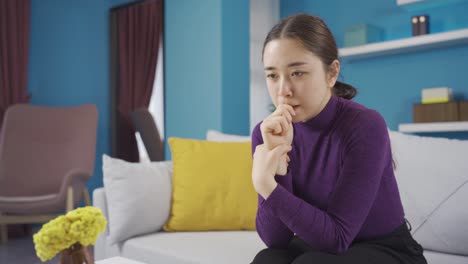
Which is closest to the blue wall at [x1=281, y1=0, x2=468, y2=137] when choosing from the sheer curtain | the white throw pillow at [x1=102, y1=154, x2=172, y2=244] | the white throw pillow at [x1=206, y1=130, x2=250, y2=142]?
the sheer curtain

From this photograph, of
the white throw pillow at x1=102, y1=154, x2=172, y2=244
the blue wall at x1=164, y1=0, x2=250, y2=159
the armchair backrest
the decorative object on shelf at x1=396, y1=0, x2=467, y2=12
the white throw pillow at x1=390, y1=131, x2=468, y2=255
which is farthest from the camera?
the blue wall at x1=164, y1=0, x2=250, y2=159

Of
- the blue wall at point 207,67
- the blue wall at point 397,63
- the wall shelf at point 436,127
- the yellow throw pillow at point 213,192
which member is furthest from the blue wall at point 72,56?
the wall shelf at point 436,127

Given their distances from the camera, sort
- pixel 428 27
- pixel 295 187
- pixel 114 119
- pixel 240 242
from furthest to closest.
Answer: pixel 114 119 < pixel 428 27 < pixel 240 242 < pixel 295 187

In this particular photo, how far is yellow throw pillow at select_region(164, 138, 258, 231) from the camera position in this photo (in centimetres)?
191

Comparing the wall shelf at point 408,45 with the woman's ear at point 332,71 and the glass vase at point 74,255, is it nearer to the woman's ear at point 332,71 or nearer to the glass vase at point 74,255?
the woman's ear at point 332,71

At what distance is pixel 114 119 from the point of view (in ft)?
16.0

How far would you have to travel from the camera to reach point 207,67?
3805mm

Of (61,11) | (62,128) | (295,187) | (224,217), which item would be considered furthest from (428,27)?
(61,11)

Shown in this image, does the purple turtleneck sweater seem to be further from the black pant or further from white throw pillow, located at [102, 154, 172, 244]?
white throw pillow, located at [102, 154, 172, 244]

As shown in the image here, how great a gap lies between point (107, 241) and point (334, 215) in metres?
1.27

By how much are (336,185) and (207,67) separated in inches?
115

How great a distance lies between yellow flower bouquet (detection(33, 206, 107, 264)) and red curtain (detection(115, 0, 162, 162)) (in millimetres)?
3980

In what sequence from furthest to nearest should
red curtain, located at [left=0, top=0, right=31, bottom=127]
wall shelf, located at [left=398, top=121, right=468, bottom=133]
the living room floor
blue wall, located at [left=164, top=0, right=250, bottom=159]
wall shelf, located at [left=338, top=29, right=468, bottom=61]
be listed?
red curtain, located at [left=0, top=0, right=31, bottom=127], blue wall, located at [left=164, top=0, right=250, bottom=159], wall shelf, located at [left=338, top=29, right=468, bottom=61], wall shelf, located at [left=398, top=121, right=468, bottom=133], the living room floor

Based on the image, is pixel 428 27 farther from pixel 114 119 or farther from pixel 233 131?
pixel 114 119
